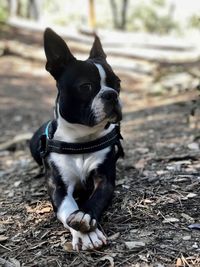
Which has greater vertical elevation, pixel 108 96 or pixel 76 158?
pixel 108 96

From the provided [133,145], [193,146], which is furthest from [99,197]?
[133,145]

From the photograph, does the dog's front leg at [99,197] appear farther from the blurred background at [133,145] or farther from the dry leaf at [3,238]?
the dry leaf at [3,238]

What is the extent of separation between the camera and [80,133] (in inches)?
141

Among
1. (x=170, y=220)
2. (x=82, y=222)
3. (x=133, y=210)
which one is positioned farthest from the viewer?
(x=133, y=210)

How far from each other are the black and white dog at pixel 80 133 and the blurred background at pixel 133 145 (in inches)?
8.1

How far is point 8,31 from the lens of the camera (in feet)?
62.5

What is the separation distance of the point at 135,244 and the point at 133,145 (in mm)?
3178

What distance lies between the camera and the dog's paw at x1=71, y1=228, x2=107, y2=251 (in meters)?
2.99

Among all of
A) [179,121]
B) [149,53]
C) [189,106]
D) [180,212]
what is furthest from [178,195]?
[149,53]

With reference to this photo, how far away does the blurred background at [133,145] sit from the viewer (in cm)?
316

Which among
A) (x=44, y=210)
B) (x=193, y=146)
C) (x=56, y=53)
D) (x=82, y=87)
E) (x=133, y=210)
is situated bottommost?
(x=193, y=146)

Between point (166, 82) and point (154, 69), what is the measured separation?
8.65ft

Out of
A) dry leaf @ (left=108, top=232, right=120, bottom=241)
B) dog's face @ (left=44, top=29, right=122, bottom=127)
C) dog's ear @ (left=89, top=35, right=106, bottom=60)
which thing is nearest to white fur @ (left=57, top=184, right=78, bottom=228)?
dry leaf @ (left=108, top=232, right=120, bottom=241)

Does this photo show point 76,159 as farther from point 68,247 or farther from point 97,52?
point 97,52
